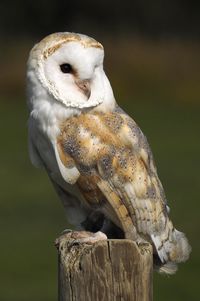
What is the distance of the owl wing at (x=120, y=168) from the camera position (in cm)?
493

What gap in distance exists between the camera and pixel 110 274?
156 inches

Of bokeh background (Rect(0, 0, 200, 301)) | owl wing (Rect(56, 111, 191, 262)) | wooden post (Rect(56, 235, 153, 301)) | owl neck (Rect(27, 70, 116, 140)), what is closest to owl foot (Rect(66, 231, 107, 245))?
owl wing (Rect(56, 111, 191, 262))

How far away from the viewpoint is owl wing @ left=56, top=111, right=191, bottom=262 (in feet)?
16.2

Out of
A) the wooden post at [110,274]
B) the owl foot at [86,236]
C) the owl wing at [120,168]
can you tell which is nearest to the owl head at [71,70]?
the owl wing at [120,168]

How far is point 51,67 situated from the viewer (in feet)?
16.1

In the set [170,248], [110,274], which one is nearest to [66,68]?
[170,248]

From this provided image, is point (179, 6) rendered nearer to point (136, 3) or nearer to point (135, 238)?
point (136, 3)

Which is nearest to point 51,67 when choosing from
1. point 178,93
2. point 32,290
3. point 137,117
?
point 32,290

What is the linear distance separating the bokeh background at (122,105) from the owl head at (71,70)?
5.13m

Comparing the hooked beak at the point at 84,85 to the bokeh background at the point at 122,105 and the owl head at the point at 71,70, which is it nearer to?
the owl head at the point at 71,70

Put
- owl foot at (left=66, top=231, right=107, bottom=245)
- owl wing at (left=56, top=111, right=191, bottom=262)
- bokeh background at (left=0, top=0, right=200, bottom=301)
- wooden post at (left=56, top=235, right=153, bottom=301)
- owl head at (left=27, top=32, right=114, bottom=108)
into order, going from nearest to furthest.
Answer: wooden post at (left=56, top=235, right=153, bottom=301) < owl foot at (left=66, top=231, right=107, bottom=245) < owl head at (left=27, top=32, right=114, bottom=108) < owl wing at (left=56, top=111, right=191, bottom=262) < bokeh background at (left=0, top=0, right=200, bottom=301)

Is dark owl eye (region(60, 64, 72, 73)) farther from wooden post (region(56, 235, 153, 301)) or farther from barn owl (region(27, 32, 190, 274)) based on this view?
wooden post (region(56, 235, 153, 301))

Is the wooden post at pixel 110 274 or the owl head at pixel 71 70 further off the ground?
the owl head at pixel 71 70

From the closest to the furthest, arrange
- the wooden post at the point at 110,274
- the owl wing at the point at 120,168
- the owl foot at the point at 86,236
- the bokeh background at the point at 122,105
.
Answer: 1. the wooden post at the point at 110,274
2. the owl foot at the point at 86,236
3. the owl wing at the point at 120,168
4. the bokeh background at the point at 122,105
